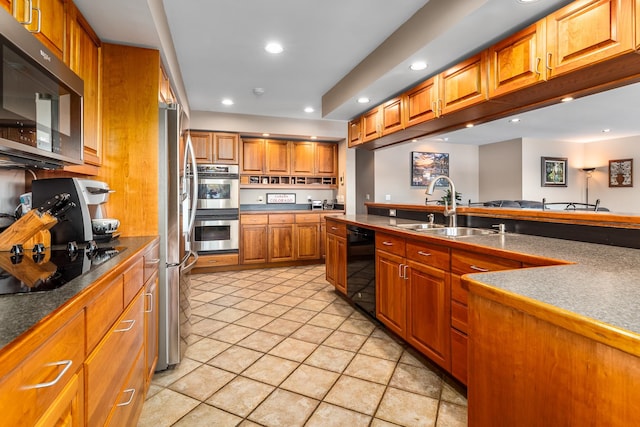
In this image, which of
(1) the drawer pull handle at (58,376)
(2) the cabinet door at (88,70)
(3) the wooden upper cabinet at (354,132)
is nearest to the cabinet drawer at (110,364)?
(1) the drawer pull handle at (58,376)

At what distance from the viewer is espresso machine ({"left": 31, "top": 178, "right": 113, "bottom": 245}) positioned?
1.64 m

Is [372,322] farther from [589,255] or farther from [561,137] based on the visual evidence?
[561,137]

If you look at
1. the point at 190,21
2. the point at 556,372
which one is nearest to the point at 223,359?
the point at 556,372

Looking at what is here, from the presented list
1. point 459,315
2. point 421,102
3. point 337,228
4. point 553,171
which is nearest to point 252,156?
point 337,228

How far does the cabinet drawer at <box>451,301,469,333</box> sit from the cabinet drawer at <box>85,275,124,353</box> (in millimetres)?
1645

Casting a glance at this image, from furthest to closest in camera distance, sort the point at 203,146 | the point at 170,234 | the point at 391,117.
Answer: the point at 203,146 → the point at 391,117 → the point at 170,234

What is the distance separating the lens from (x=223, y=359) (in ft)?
7.21

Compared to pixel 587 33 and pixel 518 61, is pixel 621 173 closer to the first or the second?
pixel 518 61

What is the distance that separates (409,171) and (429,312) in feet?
15.6

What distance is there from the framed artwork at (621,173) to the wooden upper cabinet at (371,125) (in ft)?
18.4

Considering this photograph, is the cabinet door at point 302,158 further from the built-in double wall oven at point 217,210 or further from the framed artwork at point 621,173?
the framed artwork at point 621,173

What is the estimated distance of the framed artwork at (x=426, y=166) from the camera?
642 centimetres

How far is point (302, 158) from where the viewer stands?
5.41m


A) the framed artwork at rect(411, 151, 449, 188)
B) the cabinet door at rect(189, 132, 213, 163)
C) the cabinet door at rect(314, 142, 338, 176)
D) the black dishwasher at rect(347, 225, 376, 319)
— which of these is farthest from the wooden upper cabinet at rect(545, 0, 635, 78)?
the framed artwork at rect(411, 151, 449, 188)
